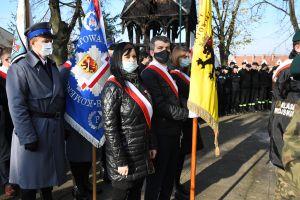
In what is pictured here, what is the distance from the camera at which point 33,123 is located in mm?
3426

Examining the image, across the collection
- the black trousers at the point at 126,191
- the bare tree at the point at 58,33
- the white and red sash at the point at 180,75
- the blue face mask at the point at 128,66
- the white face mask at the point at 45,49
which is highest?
the bare tree at the point at 58,33

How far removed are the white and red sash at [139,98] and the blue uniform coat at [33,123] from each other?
0.72m

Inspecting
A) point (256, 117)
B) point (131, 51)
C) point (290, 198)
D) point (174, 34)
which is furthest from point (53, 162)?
point (174, 34)

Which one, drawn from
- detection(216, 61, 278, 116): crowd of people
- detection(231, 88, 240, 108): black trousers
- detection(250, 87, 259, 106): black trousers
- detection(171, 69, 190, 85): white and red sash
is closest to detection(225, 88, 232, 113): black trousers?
detection(216, 61, 278, 116): crowd of people

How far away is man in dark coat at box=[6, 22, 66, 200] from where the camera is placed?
331cm

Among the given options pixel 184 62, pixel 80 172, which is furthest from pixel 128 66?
pixel 80 172

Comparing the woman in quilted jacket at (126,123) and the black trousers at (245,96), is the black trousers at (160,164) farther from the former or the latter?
the black trousers at (245,96)

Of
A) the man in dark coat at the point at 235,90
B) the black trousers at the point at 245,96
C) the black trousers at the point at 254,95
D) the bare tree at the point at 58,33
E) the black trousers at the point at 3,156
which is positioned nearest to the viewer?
the black trousers at the point at 3,156

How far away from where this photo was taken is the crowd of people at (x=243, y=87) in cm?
1414

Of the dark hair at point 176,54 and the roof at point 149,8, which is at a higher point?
the roof at point 149,8

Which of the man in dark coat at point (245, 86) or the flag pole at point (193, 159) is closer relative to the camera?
the flag pole at point (193, 159)

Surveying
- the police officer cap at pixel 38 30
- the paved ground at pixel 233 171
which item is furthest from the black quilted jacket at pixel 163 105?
the paved ground at pixel 233 171

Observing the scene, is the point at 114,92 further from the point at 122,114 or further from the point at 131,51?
the point at 131,51

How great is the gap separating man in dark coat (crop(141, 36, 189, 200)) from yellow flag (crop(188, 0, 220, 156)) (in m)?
0.19
